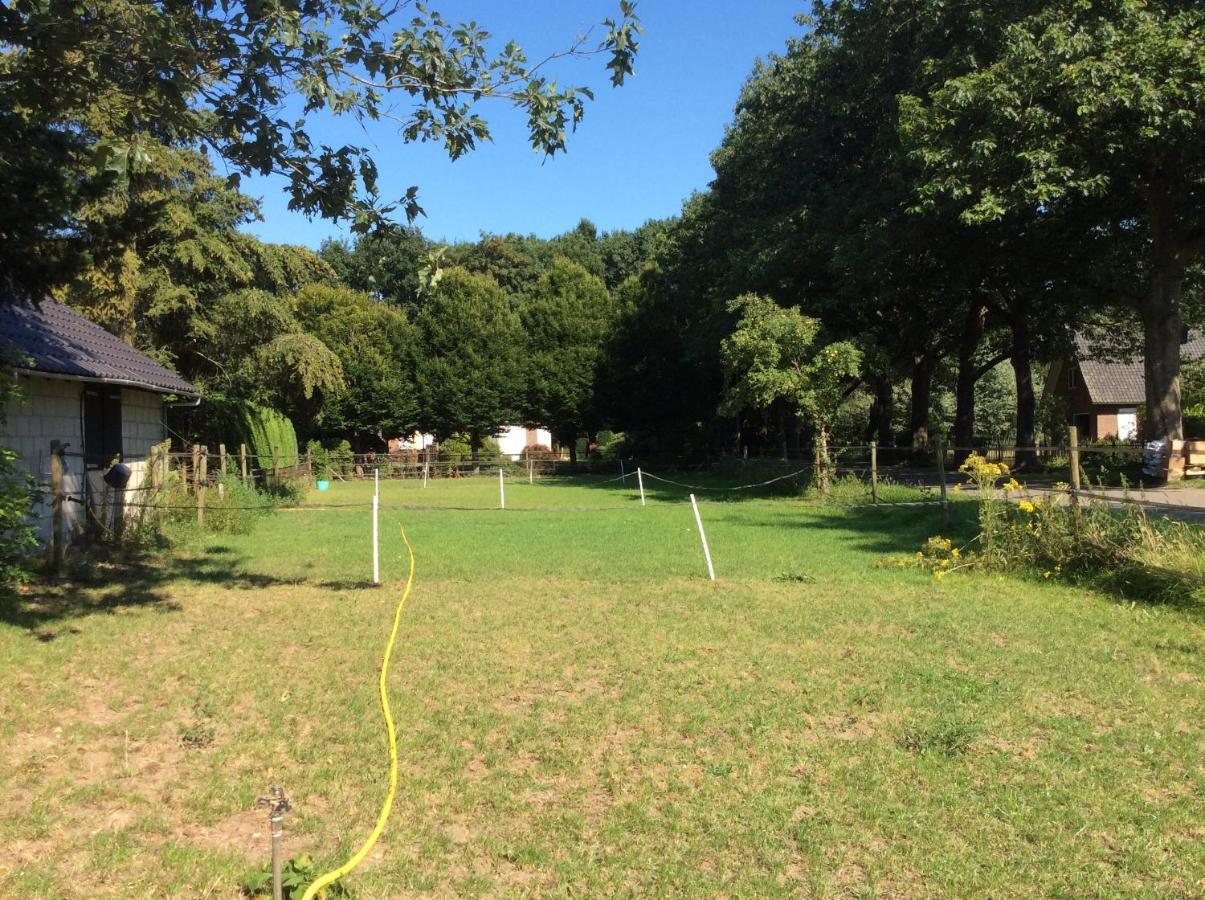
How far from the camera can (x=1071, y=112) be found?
15609mm

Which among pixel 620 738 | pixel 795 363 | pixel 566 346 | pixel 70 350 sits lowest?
pixel 620 738

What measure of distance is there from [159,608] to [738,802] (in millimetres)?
6538

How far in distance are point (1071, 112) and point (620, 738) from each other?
15979 millimetres

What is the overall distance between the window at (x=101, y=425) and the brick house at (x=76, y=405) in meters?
0.02

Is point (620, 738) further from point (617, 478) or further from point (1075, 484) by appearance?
point (617, 478)

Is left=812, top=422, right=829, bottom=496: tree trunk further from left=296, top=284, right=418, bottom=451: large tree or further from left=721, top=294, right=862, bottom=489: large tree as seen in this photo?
left=296, top=284, right=418, bottom=451: large tree

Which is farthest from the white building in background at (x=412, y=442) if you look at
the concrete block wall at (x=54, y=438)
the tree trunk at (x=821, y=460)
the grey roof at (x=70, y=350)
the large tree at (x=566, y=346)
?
the concrete block wall at (x=54, y=438)

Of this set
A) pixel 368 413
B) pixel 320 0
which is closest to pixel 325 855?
pixel 320 0

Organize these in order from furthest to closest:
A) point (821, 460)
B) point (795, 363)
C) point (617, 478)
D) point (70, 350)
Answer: point (617, 478) → point (795, 363) → point (821, 460) → point (70, 350)

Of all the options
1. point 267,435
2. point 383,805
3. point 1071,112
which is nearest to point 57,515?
point 383,805

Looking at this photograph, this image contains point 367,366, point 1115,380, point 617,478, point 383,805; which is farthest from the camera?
point 1115,380

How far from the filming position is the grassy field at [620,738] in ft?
11.4

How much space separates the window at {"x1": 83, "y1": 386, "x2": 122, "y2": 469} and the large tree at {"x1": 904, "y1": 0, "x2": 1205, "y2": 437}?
15311 millimetres

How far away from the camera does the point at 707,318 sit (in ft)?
94.9
